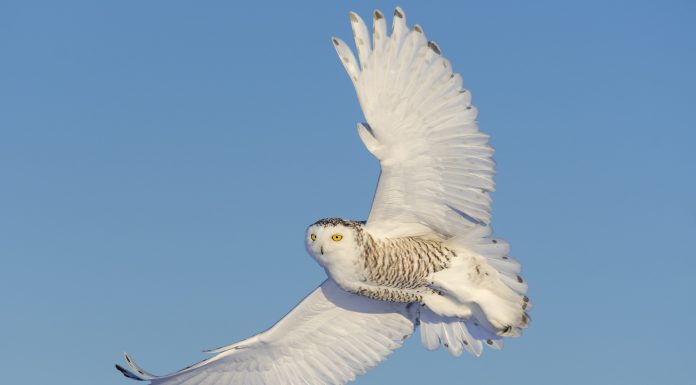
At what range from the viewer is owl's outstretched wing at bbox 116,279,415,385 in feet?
42.2

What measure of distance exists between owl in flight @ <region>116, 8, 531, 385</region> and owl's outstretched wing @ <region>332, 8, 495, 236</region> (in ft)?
0.04

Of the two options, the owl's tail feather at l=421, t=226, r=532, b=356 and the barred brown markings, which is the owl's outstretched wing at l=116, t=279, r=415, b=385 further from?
the barred brown markings

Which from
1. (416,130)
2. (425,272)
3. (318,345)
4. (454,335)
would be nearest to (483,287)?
(425,272)

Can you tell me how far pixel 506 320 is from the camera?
12117mm

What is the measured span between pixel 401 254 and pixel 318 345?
227cm

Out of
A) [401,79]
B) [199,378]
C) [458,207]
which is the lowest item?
[199,378]

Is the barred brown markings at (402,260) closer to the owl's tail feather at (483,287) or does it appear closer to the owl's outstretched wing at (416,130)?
the owl's tail feather at (483,287)

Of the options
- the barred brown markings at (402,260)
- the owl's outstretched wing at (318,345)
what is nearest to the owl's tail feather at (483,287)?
the barred brown markings at (402,260)

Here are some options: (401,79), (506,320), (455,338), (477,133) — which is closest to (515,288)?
(506,320)

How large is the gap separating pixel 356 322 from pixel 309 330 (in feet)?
1.97

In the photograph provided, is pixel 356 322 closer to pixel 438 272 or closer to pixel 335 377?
pixel 335 377

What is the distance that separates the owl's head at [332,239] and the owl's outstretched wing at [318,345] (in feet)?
4.83

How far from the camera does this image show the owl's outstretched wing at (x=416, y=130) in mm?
10812

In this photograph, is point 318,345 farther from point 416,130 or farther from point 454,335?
point 416,130
